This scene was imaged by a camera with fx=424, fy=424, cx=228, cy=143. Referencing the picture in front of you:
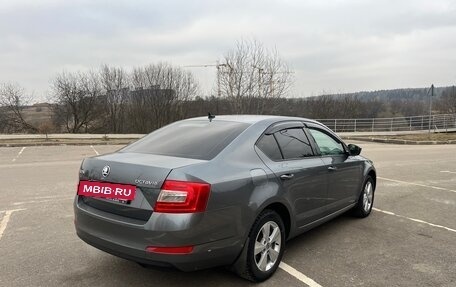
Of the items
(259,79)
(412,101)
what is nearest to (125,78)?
(259,79)

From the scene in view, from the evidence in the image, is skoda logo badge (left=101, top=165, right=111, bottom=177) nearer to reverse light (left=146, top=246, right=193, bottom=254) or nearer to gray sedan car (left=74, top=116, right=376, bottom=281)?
gray sedan car (left=74, top=116, right=376, bottom=281)

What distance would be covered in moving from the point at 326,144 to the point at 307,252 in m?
1.42

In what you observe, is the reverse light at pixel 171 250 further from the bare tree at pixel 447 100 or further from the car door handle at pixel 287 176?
the bare tree at pixel 447 100

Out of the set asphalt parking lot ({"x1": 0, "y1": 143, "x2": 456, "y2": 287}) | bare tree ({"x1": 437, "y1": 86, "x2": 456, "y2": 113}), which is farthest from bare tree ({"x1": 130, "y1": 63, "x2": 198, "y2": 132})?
asphalt parking lot ({"x1": 0, "y1": 143, "x2": 456, "y2": 287})

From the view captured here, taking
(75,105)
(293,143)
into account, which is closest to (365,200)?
(293,143)

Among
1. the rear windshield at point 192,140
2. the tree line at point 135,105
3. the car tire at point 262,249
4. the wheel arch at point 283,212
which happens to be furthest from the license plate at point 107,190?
the tree line at point 135,105

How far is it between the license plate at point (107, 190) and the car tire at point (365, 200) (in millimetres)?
3839

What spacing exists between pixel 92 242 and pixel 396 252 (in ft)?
11.2

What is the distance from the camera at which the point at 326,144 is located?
5477 mm

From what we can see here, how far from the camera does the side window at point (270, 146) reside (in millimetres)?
4305

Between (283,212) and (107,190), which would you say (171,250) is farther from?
(283,212)

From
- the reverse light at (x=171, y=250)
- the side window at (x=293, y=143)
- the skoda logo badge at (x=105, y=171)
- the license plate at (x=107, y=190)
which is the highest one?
the side window at (x=293, y=143)

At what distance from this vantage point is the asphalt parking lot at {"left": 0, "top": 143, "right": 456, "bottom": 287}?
13.3 ft

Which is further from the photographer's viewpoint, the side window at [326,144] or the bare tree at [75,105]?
the bare tree at [75,105]
